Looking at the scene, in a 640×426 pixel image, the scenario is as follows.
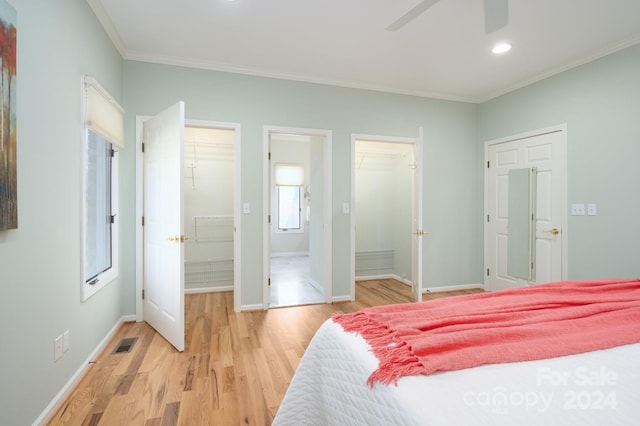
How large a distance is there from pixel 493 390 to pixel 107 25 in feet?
11.4

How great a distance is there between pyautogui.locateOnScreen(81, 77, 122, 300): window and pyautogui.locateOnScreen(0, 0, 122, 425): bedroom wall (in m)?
0.10

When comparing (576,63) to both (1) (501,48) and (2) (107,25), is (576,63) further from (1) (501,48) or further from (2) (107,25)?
(2) (107,25)

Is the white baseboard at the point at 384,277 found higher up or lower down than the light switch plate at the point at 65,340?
lower down

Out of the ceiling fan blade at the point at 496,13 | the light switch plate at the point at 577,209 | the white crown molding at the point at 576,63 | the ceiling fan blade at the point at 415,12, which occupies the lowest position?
the light switch plate at the point at 577,209

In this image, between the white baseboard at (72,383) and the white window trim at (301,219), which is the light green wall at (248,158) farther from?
the white window trim at (301,219)

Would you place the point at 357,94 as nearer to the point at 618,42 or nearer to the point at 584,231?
the point at 618,42

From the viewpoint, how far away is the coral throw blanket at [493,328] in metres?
0.93

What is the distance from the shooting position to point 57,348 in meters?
1.80

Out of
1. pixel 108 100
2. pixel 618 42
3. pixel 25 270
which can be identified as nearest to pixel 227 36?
pixel 108 100

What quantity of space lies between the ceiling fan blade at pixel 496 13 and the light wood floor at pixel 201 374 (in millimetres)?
2655

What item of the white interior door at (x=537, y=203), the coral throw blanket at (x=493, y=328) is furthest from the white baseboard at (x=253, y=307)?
the white interior door at (x=537, y=203)

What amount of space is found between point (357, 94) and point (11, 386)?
12.6 ft

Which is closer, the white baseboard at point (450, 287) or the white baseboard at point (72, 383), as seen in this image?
the white baseboard at point (72, 383)

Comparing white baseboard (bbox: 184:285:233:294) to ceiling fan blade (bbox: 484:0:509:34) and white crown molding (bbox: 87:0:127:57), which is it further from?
ceiling fan blade (bbox: 484:0:509:34)
